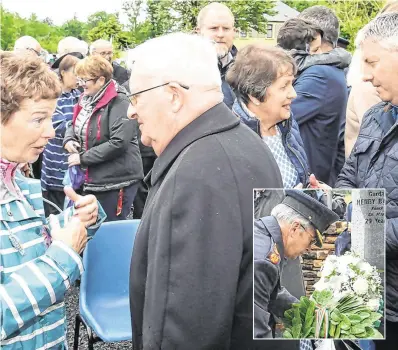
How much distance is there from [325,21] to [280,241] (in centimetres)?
274

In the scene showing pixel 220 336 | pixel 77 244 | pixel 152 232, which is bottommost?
pixel 220 336

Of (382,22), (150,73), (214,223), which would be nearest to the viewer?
(214,223)

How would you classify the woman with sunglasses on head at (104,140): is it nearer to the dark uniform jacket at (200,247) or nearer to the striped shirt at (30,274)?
the striped shirt at (30,274)

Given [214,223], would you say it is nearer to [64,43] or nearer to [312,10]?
[312,10]

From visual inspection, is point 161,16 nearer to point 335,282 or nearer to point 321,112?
point 321,112

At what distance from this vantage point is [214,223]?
135 centimetres

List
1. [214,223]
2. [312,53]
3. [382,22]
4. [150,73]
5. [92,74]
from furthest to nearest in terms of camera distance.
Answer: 1. [92,74]
2. [312,53]
3. [382,22]
4. [150,73]
5. [214,223]

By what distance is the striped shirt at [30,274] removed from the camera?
1.51 metres

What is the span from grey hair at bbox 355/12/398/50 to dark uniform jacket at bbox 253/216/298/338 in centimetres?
98

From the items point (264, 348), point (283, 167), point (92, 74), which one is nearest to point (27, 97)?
point (264, 348)

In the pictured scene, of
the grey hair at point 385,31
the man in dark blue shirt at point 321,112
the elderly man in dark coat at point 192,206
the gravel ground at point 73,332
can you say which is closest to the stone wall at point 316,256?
the elderly man in dark coat at point 192,206

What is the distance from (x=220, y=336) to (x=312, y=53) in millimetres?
2544

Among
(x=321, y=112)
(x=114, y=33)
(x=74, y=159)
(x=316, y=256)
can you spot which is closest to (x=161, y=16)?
(x=114, y=33)

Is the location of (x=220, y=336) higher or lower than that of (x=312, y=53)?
lower
